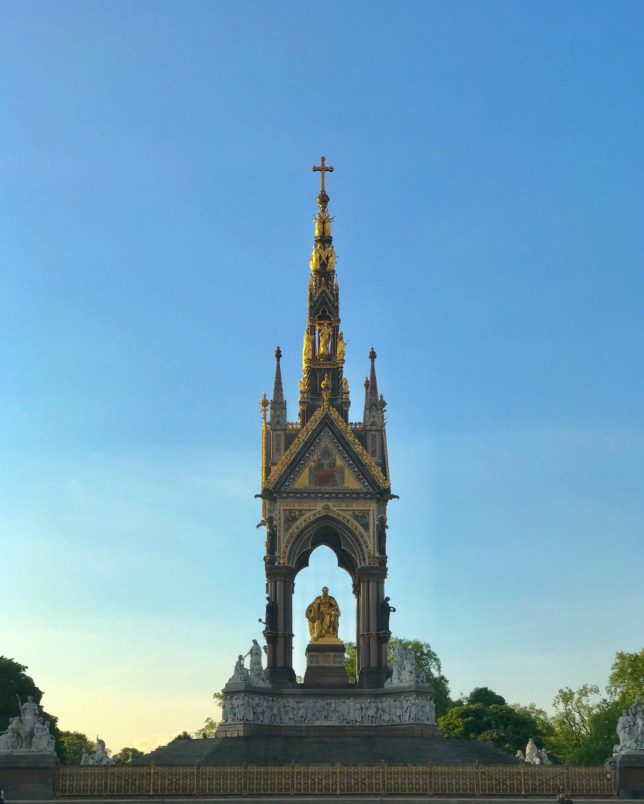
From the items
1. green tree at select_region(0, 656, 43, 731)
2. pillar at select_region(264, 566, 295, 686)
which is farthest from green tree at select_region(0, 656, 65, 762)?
pillar at select_region(264, 566, 295, 686)

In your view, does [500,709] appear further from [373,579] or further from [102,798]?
[102,798]

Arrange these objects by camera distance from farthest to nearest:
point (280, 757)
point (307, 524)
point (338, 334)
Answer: point (338, 334) < point (307, 524) < point (280, 757)

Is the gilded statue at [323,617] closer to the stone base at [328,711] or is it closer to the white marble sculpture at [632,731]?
the stone base at [328,711]

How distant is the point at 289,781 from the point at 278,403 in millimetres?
20650

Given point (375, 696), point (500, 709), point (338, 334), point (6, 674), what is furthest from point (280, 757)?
point (500, 709)

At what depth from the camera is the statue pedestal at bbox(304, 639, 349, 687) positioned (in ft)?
161

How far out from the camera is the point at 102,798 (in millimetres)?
34000

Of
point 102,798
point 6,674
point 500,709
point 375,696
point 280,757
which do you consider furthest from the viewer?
point 500,709

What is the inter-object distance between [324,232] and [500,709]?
3003cm

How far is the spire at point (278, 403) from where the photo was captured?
51.9 meters

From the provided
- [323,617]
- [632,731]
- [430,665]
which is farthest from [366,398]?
[430,665]

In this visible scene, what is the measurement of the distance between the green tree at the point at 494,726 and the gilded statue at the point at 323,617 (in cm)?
2217

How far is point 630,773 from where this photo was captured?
3559cm

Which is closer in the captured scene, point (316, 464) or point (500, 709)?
point (316, 464)
